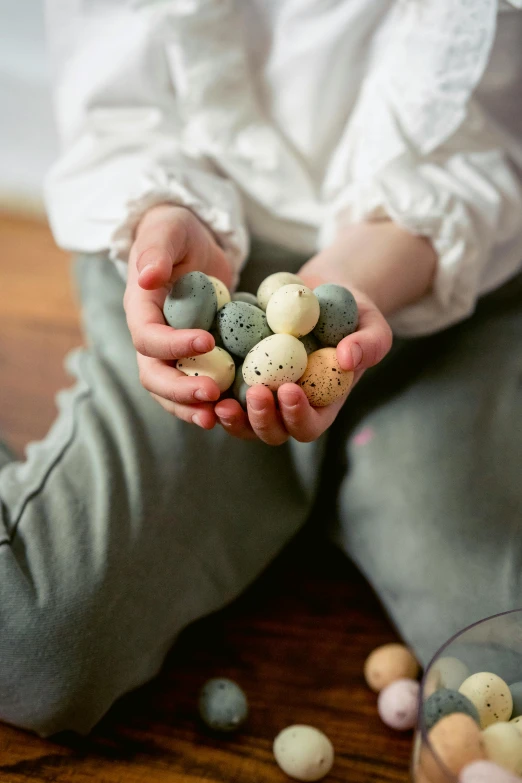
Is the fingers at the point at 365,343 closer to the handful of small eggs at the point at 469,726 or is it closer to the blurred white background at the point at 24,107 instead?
the handful of small eggs at the point at 469,726

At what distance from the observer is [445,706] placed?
49 cm

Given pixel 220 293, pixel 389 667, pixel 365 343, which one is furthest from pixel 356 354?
pixel 389 667

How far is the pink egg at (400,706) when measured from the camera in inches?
26.6

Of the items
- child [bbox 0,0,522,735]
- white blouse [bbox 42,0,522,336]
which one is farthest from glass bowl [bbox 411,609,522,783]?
white blouse [bbox 42,0,522,336]

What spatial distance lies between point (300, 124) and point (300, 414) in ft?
1.43

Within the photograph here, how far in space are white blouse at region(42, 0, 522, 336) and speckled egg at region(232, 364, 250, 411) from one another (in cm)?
20

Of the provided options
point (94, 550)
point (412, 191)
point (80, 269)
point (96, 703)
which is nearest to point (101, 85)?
point (80, 269)

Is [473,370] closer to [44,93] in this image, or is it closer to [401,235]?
[401,235]

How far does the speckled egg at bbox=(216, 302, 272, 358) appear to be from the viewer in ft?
1.86

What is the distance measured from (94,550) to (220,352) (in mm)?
216

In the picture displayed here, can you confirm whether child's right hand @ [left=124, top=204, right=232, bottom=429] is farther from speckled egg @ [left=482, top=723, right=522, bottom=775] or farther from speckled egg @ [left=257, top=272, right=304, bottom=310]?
speckled egg @ [left=482, top=723, right=522, bottom=775]

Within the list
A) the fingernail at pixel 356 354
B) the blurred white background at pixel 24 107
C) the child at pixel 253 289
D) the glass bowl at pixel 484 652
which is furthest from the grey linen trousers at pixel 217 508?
the blurred white background at pixel 24 107

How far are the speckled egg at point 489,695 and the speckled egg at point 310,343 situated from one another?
0.26 metres

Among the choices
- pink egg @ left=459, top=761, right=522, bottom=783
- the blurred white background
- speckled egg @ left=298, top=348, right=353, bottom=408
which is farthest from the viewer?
the blurred white background
